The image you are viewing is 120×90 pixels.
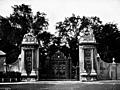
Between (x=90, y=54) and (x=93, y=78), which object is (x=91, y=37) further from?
(x=93, y=78)

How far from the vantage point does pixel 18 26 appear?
180ft

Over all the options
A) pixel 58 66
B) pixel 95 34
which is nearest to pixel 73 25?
pixel 95 34

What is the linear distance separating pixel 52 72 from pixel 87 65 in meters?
4.70

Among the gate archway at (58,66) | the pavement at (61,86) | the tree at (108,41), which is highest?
the tree at (108,41)

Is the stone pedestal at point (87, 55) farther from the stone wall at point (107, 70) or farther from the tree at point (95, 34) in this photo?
the tree at point (95, 34)

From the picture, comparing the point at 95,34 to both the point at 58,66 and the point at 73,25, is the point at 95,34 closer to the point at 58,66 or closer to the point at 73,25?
the point at 73,25

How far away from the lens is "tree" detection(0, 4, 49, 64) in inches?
2029

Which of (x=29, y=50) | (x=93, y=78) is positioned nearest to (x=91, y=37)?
(x=93, y=78)

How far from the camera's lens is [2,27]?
52.5 meters

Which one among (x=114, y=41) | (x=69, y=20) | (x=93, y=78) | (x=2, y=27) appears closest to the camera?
(x=93, y=78)

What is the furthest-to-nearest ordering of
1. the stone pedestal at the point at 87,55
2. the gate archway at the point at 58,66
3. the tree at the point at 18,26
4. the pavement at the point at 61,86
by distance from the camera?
the tree at the point at 18,26 < the gate archway at the point at 58,66 < the stone pedestal at the point at 87,55 < the pavement at the point at 61,86

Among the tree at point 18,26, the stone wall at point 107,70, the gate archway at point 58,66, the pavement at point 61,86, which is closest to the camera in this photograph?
the pavement at point 61,86

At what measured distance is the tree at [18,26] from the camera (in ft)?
169

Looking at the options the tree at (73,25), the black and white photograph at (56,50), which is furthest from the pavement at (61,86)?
the tree at (73,25)
